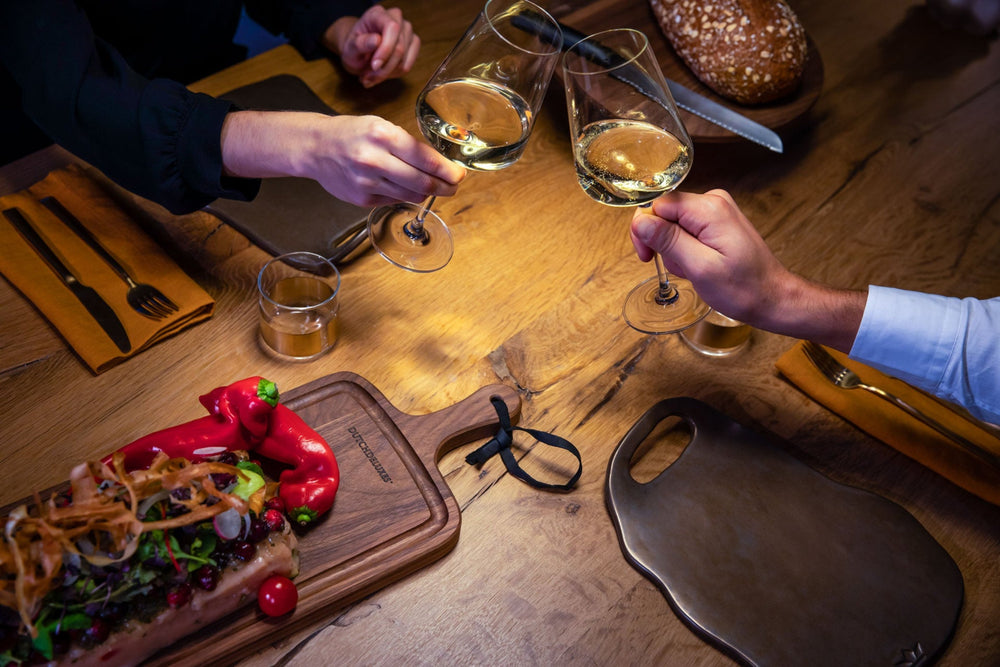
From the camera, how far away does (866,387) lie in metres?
1.38

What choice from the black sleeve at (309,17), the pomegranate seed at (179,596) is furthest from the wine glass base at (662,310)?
the black sleeve at (309,17)

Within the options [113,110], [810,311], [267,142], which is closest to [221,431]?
[267,142]

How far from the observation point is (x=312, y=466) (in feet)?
3.75

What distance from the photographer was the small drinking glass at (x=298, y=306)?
1.31 metres

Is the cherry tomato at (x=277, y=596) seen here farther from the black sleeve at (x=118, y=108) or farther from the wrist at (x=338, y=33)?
the wrist at (x=338, y=33)

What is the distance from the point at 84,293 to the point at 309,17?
0.86 metres

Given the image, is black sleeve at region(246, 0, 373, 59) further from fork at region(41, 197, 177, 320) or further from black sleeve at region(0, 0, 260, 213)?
fork at region(41, 197, 177, 320)

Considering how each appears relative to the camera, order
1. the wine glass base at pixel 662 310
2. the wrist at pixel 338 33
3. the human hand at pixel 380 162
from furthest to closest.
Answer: the wrist at pixel 338 33
the wine glass base at pixel 662 310
the human hand at pixel 380 162

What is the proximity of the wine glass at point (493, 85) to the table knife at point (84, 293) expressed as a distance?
605 millimetres

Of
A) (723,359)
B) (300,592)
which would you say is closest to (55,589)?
(300,592)

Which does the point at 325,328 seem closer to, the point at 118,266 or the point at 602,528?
the point at 118,266

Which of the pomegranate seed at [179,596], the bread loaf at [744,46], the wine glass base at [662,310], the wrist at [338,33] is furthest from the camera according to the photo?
the wrist at [338,33]

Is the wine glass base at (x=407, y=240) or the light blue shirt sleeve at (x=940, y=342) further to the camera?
the wine glass base at (x=407, y=240)

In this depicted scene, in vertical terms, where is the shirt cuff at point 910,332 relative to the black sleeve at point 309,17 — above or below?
below
